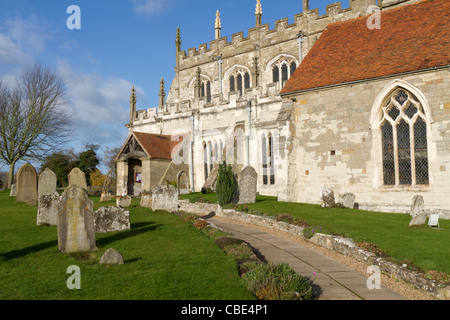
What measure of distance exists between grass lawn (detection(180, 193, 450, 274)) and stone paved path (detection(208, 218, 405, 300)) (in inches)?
42.6

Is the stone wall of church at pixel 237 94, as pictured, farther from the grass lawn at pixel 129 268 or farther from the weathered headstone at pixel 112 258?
the weathered headstone at pixel 112 258

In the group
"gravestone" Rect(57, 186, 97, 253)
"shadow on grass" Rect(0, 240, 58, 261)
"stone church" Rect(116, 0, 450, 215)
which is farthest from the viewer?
"stone church" Rect(116, 0, 450, 215)

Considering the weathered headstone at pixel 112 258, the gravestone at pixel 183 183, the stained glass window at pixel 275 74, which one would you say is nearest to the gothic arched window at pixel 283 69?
the stained glass window at pixel 275 74

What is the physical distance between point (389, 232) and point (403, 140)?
22.0ft

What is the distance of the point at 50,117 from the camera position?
104ft

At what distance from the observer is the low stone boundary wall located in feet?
19.2

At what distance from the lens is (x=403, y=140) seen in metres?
15.7

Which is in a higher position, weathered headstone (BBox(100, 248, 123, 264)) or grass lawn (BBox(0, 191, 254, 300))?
weathered headstone (BBox(100, 248, 123, 264))

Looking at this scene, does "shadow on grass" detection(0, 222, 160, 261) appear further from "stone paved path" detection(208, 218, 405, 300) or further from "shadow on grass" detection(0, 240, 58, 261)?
"stone paved path" detection(208, 218, 405, 300)

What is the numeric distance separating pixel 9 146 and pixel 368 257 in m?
30.6

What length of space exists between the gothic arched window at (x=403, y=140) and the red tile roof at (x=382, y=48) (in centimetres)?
140

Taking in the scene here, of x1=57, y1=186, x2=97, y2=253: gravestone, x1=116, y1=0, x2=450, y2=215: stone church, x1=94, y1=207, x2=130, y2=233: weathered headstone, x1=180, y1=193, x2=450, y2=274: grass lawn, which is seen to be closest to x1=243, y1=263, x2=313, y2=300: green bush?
x1=180, y1=193, x2=450, y2=274: grass lawn

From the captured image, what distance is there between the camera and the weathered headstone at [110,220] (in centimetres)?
1067

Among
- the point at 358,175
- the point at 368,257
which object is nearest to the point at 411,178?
the point at 358,175
